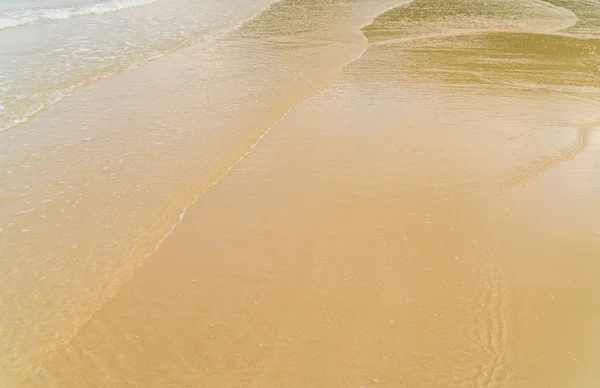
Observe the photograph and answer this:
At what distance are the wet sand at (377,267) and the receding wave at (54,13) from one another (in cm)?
1264

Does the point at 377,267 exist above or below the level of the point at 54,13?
below

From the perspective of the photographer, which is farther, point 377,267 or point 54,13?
point 54,13

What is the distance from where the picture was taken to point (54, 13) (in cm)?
1814

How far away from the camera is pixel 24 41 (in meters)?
14.0

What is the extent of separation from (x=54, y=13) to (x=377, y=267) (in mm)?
17662

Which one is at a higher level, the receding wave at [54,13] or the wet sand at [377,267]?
the receding wave at [54,13]

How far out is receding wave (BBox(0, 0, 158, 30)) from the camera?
16719mm

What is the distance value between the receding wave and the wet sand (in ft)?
41.5

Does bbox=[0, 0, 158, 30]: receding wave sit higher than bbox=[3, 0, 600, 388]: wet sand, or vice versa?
bbox=[0, 0, 158, 30]: receding wave

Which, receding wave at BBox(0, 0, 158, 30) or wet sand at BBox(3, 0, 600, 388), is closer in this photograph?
wet sand at BBox(3, 0, 600, 388)

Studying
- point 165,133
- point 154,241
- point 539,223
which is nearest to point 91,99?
point 165,133

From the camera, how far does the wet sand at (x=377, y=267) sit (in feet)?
11.9

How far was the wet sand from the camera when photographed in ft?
11.9

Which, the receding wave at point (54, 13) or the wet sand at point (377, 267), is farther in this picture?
the receding wave at point (54, 13)
